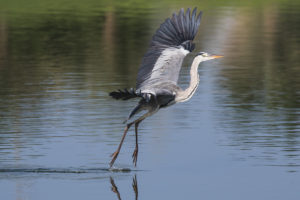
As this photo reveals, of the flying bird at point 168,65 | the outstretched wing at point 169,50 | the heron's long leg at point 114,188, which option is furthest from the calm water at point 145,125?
the outstretched wing at point 169,50

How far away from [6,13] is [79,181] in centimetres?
2750

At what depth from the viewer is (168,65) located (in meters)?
10.5

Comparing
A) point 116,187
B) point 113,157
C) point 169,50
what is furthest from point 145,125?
point 116,187

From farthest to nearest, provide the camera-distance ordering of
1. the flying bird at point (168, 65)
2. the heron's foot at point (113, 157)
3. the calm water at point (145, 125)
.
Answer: the flying bird at point (168, 65) → the heron's foot at point (113, 157) → the calm water at point (145, 125)

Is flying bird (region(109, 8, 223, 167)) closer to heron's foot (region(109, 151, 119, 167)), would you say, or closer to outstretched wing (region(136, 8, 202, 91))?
outstretched wing (region(136, 8, 202, 91))

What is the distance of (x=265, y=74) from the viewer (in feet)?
57.5

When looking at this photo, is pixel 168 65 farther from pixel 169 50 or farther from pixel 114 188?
pixel 114 188

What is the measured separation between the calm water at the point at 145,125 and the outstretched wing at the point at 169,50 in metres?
0.91

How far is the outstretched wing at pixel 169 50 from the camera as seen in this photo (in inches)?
411

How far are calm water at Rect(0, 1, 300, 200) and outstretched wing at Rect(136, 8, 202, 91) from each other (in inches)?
35.7

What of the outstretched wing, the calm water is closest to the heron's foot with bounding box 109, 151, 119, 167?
the calm water

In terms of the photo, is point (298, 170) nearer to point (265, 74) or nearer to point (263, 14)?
point (265, 74)

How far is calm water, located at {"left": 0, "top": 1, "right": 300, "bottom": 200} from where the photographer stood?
8.91 meters

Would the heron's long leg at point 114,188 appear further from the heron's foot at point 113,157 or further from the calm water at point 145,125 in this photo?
the heron's foot at point 113,157
